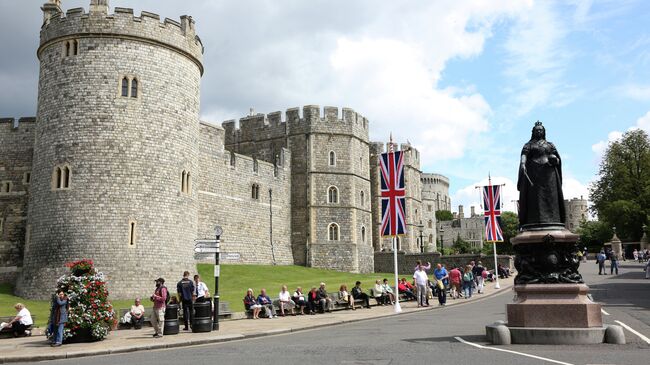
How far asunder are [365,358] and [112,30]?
21281 millimetres

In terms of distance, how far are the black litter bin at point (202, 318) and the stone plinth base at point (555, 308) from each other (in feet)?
25.9

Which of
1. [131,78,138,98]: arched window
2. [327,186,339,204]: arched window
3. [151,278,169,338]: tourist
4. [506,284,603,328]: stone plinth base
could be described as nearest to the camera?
[506,284,603,328]: stone plinth base

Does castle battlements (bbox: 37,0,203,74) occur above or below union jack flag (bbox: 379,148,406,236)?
above

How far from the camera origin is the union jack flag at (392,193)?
68.1 ft

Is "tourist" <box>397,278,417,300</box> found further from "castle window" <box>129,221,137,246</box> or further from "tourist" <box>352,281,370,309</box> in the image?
"castle window" <box>129,221,137,246</box>

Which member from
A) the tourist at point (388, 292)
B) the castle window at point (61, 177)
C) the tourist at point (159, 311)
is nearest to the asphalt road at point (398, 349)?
the tourist at point (159, 311)

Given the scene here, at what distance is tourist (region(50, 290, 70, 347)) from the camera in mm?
13078

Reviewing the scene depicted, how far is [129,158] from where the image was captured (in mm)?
24797

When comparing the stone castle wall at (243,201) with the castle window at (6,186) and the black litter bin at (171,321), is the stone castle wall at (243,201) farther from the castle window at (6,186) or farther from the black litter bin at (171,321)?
the black litter bin at (171,321)

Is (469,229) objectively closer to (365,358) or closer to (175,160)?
(175,160)

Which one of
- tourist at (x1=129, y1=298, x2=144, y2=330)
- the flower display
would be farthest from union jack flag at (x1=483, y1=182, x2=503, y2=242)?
the flower display

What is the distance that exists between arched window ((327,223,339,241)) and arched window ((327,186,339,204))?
5.88 feet

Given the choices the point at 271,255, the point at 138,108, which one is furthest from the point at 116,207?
the point at 271,255

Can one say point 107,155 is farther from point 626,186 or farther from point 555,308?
point 626,186
